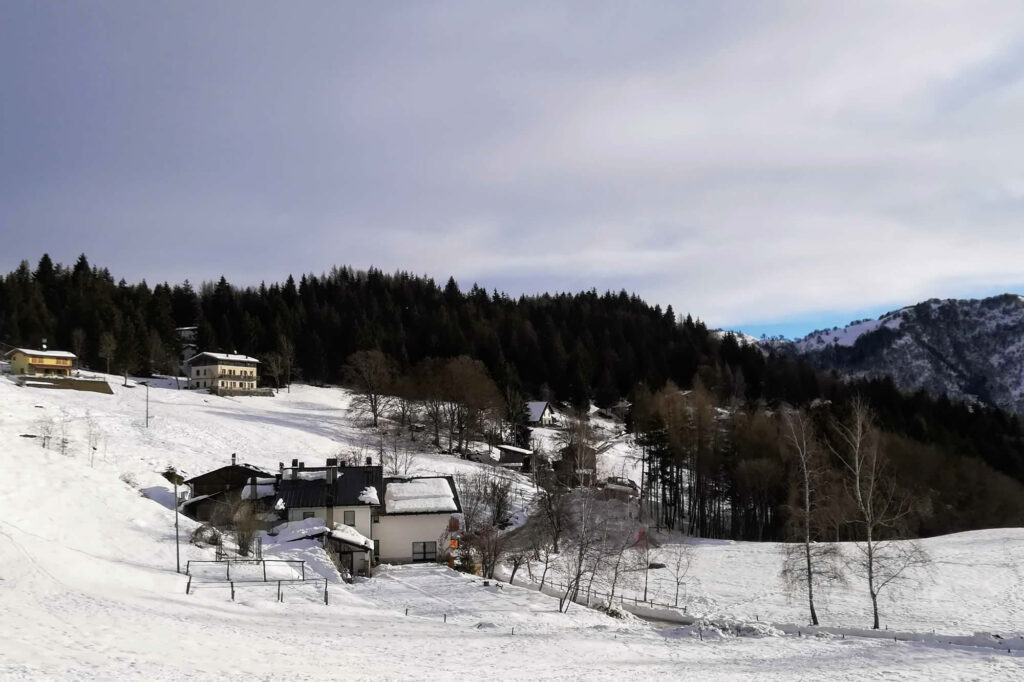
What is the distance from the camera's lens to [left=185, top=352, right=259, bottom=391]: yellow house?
3735 inches

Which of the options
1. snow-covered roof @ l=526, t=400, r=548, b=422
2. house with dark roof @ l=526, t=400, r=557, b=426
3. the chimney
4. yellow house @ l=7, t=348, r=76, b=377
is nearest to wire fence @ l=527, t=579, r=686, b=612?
the chimney

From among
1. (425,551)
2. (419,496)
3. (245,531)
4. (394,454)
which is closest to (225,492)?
(419,496)

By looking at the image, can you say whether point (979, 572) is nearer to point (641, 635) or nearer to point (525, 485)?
point (641, 635)

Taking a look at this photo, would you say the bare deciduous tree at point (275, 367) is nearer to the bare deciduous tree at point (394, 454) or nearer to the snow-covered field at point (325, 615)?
the bare deciduous tree at point (394, 454)

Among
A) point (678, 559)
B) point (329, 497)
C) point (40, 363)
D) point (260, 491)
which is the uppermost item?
point (40, 363)

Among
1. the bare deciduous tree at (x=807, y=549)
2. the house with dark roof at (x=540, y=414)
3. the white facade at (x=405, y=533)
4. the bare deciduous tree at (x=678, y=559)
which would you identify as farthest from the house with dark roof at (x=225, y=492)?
the house with dark roof at (x=540, y=414)

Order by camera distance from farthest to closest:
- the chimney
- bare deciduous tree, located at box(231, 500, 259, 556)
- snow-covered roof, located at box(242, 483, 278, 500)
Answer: snow-covered roof, located at box(242, 483, 278, 500) → the chimney → bare deciduous tree, located at box(231, 500, 259, 556)

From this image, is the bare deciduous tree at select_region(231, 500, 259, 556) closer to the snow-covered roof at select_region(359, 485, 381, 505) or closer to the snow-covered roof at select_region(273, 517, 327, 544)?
the snow-covered roof at select_region(273, 517, 327, 544)

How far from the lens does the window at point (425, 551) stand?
4941cm

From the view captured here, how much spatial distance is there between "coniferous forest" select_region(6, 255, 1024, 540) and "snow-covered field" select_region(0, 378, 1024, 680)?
13776 millimetres

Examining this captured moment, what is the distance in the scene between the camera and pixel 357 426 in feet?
273

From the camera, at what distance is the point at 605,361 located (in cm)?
13225

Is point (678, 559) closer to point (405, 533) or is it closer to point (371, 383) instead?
point (405, 533)

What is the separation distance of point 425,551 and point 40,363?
6325cm
